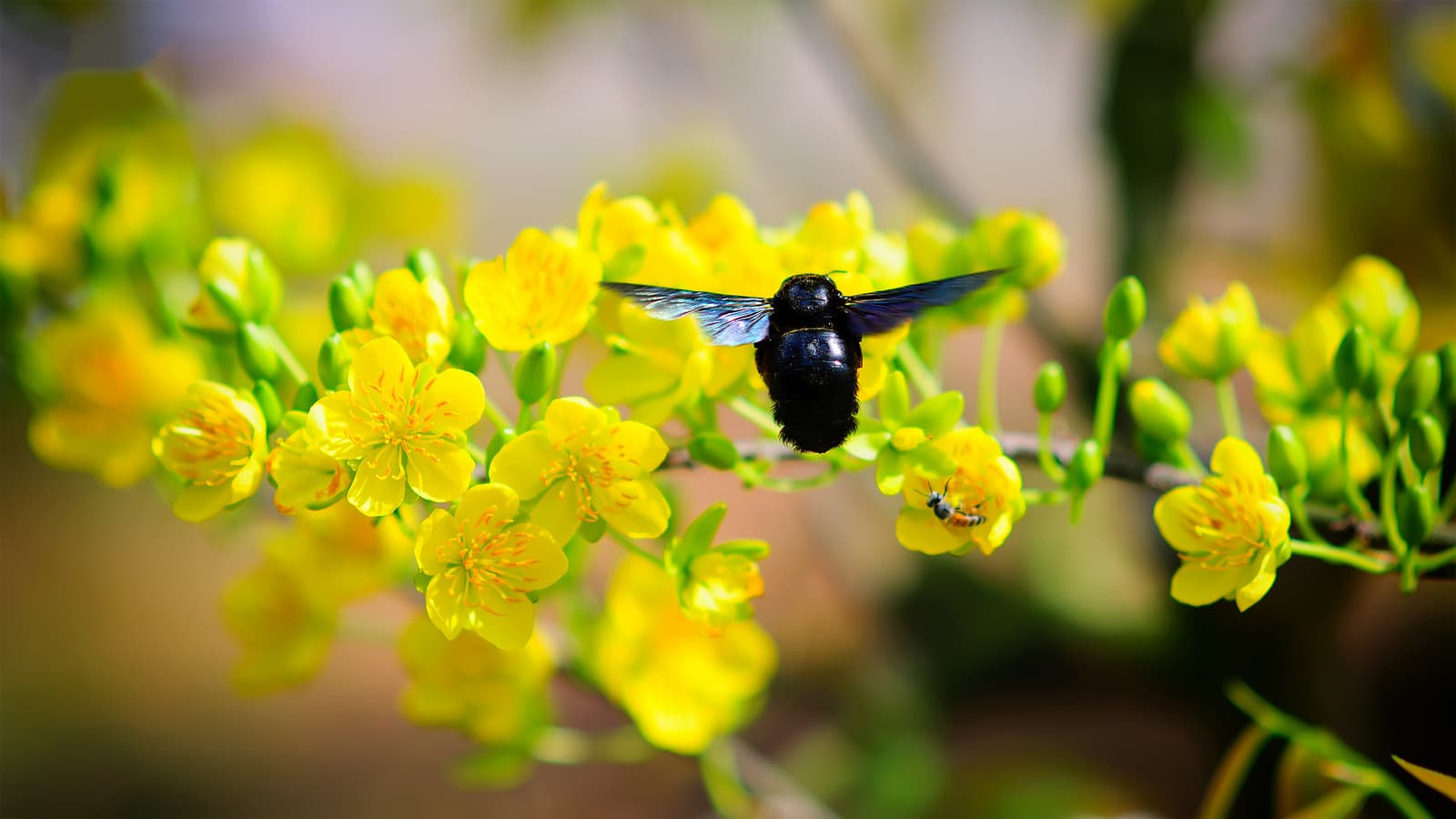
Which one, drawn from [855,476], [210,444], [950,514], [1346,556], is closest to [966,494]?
[950,514]

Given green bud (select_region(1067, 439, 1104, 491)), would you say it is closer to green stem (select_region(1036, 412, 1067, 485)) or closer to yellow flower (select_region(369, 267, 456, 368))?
green stem (select_region(1036, 412, 1067, 485))

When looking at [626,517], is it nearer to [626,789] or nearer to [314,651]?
[314,651]

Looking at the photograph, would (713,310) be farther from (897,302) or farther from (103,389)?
(103,389)

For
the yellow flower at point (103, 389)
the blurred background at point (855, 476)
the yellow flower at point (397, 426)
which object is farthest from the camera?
the blurred background at point (855, 476)

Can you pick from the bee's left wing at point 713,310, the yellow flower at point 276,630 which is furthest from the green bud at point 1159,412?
the yellow flower at point 276,630

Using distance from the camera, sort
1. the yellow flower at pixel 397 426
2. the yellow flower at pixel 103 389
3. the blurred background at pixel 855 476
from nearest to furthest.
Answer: the yellow flower at pixel 397 426 → the yellow flower at pixel 103 389 → the blurred background at pixel 855 476

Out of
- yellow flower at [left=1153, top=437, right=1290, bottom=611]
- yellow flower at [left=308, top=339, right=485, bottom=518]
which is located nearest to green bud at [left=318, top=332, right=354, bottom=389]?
yellow flower at [left=308, top=339, right=485, bottom=518]

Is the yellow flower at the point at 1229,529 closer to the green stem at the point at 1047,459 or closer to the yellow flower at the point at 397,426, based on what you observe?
the green stem at the point at 1047,459
